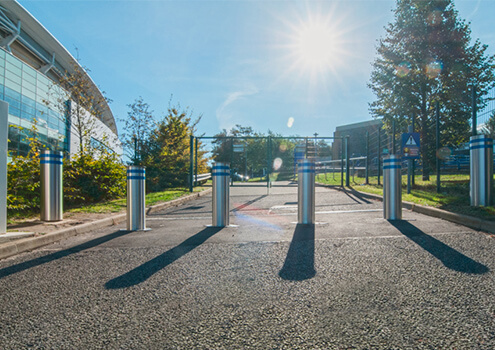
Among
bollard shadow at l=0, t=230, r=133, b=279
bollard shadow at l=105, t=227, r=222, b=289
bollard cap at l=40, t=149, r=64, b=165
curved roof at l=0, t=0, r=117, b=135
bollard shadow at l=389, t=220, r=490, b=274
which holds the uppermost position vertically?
curved roof at l=0, t=0, r=117, b=135

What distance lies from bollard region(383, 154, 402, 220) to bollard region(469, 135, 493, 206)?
1662 millimetres

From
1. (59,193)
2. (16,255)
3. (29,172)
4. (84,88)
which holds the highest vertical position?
(84,88)

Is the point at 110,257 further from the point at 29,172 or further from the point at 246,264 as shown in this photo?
the point at 29,172

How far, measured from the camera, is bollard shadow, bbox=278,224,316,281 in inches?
121

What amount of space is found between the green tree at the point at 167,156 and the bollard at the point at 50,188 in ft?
26.6

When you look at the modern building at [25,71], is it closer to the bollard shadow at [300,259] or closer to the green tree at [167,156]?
the green tree at [167,156]

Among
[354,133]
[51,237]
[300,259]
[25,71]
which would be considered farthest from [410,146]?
[354,133]

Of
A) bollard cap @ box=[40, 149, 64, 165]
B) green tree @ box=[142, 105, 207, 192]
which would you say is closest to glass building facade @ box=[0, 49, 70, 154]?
green tree @ box=[142, 105, 207, 192]

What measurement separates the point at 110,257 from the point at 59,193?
3867mm

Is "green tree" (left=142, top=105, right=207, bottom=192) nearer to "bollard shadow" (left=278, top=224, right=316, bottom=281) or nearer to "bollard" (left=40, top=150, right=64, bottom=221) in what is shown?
"bollard" (left=40, top=150, right=64, bottom=221)

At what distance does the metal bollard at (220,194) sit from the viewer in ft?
20.2

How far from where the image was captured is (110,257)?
3912 millimetres

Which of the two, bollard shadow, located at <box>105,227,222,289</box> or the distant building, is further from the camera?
the distant building

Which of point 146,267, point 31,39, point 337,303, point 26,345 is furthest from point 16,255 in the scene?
point 31,39
